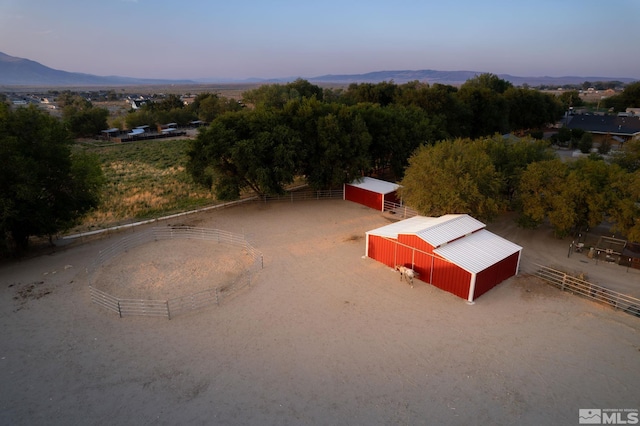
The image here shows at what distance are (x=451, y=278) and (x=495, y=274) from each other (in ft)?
7.88

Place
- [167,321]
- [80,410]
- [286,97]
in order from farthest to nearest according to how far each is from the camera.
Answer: [286,97] → [167,321] → [80,410]

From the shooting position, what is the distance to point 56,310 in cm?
1620

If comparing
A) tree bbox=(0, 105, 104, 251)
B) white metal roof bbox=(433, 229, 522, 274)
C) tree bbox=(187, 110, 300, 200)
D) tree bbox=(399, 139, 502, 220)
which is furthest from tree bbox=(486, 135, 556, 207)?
tree bbox=(0, 105, 104, 251)

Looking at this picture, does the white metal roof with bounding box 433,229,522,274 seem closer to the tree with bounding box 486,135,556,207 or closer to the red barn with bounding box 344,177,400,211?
the tree with bounding box 486,135,556,207

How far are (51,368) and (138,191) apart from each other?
2489cm

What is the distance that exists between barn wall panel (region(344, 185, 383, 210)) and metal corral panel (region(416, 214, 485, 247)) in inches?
318

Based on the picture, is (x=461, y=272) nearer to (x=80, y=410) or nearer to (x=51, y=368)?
(x=80, y=410)

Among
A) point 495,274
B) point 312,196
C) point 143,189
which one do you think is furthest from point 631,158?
point 143,189

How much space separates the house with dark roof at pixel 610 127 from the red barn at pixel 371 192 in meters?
40.7

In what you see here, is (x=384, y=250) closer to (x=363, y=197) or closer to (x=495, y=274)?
(x=495, y=274)

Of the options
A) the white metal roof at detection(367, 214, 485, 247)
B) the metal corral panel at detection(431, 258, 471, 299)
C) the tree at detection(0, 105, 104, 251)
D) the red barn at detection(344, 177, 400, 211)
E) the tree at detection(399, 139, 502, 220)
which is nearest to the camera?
the metal corral panel at detection(431, 258, 471, 299)

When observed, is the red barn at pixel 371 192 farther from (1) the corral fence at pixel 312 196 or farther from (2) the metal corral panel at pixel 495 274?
(2) the metal corral panel at pixel 495 274

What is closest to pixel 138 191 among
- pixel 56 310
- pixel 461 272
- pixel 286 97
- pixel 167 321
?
pixel 56 310

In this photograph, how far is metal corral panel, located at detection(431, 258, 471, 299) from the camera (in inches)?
658
